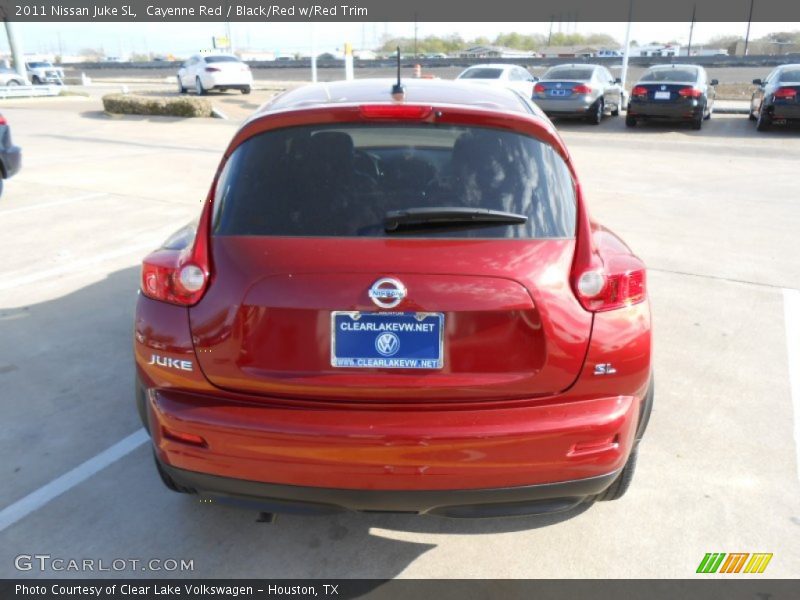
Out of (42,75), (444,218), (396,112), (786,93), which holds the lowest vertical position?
(42,75)

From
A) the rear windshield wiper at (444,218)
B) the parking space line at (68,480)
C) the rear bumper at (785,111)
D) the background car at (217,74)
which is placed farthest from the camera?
the background car at (217,74)

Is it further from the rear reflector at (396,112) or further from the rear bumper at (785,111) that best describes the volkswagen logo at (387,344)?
the rear bumper at (785,111)

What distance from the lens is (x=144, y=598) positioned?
8.50 feet

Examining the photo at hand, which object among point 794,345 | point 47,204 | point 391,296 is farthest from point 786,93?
point 391,296

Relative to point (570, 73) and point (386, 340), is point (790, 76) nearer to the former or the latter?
point (570, 73)

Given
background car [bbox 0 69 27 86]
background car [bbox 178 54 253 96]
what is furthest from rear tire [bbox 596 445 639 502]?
background car [bbox 0 69 27 86]

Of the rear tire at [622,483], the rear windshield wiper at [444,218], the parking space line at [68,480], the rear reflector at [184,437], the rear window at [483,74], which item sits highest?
the rear windshield wiper at [444,218]

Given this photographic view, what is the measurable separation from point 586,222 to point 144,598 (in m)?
2.18

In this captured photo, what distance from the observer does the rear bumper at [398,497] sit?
233cm

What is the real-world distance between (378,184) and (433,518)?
1.49 metres

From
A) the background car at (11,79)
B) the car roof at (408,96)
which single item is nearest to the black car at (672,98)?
the car roof at (408,96)

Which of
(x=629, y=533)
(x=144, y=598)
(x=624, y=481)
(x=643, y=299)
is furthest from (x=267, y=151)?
(x=629, y=533)

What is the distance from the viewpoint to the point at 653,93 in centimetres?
1727

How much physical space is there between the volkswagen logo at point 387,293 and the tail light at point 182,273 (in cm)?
63
